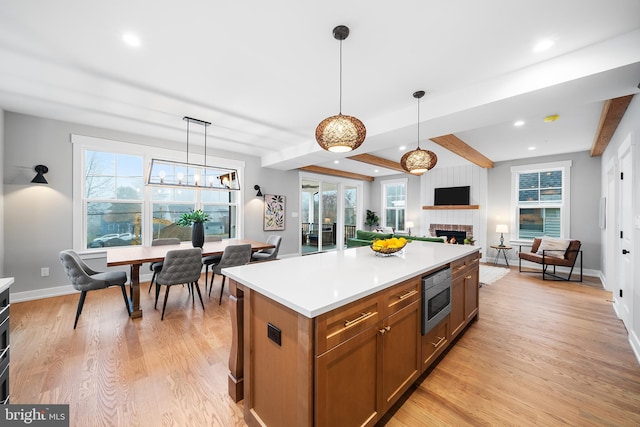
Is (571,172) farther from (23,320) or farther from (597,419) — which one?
(23,320)

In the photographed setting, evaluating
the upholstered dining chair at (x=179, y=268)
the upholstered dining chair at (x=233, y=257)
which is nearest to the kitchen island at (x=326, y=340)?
the upholstered dining chair at (x=179, y=268)

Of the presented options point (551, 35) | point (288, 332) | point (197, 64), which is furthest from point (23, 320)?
point (551, 35)

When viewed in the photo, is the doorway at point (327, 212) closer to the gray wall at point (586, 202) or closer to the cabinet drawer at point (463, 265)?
the cabinet drawer at point (463, 265)

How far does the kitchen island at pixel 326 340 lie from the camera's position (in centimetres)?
111

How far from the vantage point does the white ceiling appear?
5.67ft

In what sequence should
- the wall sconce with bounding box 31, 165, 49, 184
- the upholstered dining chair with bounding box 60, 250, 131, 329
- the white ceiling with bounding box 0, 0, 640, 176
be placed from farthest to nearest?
1. the wall sconce with bounding box 31, 165, 49, 184
2. the upholstered dining chair with bounding box 60, 250, 131, 329
3. the white ceiling with bounding box 0, 0, 640, 176

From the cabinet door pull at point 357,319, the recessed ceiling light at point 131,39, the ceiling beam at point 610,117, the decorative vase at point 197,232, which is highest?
the recessed ceiling light at point 131,39

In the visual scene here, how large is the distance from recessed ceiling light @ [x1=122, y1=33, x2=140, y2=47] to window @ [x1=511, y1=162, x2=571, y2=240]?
7.62m

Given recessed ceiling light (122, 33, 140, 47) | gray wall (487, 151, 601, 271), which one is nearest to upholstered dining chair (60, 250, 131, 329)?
recessed ceiling light (122, 33, 140, 47)

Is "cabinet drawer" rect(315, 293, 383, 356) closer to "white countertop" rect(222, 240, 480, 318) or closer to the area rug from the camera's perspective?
"white countertop" rect(222, 240, 480, 318)

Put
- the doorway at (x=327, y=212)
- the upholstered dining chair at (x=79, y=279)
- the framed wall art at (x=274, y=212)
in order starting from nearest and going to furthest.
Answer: the upholstered dining chair at (x=79, y=279) → the framed wall art at (x=274, y=212) → the doorway at (x=327, y=212)

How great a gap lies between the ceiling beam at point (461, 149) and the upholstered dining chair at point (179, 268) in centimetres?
391

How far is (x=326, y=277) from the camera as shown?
1.57m

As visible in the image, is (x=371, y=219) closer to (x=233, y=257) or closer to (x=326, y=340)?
(x=233, y=257)
